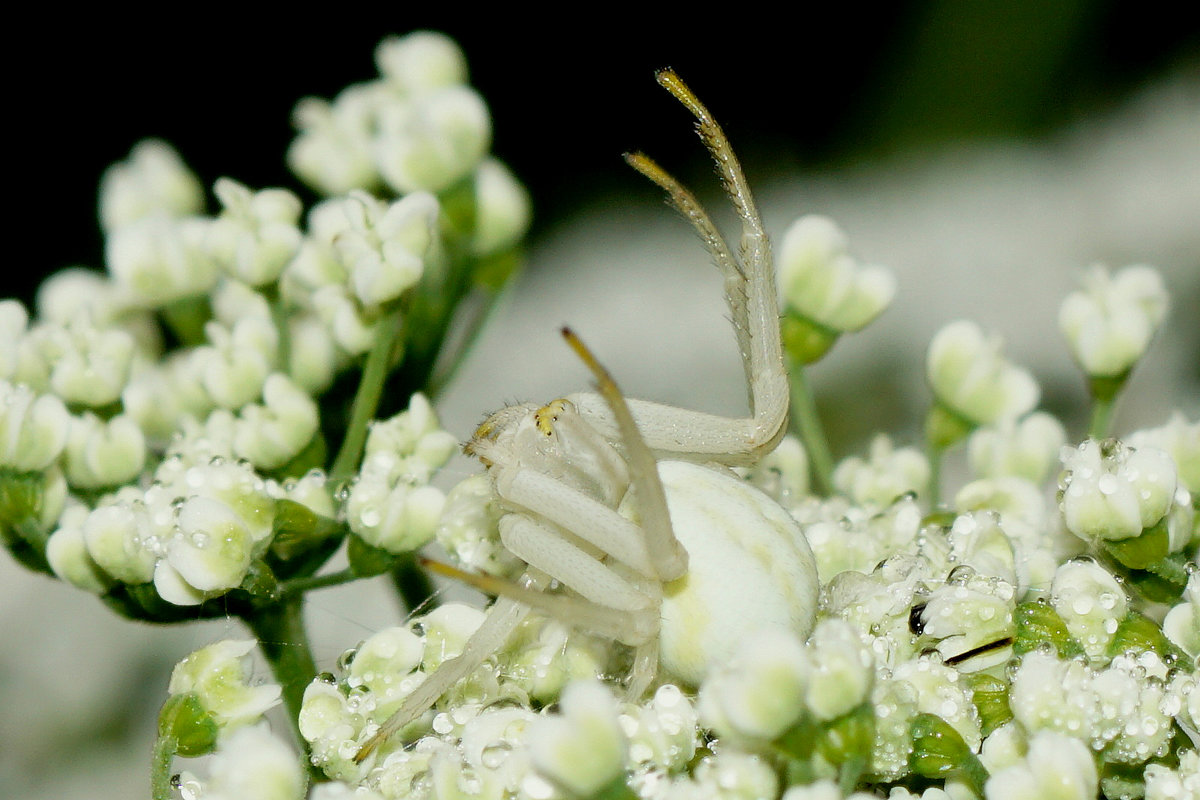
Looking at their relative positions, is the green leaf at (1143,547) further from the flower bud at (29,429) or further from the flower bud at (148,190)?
the flower bud at (148,190)

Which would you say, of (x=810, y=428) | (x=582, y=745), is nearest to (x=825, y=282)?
(x=810, y=428)

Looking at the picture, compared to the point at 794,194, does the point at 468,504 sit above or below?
above

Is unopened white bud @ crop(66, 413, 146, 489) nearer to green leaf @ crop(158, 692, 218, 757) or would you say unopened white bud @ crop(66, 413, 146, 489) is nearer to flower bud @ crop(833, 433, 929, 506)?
green leaf @ crop(158, 692, 218, 757)

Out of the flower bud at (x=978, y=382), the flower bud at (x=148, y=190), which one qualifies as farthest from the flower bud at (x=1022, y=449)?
the flower bud at (x=148, y=190)

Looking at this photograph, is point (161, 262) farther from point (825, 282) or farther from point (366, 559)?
point (825, 282)

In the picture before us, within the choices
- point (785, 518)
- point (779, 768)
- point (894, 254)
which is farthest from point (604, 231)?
point (779, 768)

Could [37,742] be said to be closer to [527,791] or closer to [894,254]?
[527,791]

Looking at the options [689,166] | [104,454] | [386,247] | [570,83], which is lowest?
[689,166]
